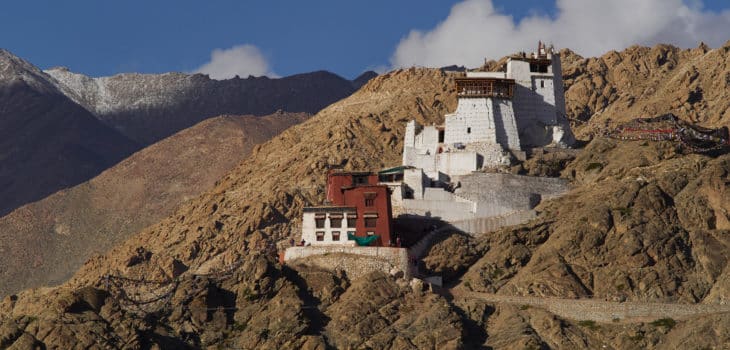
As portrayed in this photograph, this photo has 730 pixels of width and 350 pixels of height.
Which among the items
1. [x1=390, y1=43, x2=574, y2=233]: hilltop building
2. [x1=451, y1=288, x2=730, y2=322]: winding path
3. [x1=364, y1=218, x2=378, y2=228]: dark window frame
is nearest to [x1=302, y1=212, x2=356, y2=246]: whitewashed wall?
[x1=364, y1=218, x2=378, y2=228]: dark window frame

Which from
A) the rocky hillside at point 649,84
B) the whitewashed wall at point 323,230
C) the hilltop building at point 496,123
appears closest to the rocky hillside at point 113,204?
the rocky hillside at point 649,84

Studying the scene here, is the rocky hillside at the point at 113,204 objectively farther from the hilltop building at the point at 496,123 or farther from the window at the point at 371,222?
the window at the point at 371,222

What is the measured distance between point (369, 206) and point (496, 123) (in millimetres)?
17461

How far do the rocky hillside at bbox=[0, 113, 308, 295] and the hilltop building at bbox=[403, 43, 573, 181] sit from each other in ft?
166

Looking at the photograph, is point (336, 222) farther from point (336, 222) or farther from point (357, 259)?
point (357, 259)

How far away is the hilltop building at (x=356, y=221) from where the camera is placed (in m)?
106

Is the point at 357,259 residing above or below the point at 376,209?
below

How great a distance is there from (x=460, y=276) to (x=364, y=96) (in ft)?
172

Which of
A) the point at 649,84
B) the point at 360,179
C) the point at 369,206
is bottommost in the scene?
the point at 369,206

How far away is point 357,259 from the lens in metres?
104

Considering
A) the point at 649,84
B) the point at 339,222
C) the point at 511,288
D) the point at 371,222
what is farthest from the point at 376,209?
the point at 649,84

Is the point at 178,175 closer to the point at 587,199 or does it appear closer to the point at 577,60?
the point at 577,60

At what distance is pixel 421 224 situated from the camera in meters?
111

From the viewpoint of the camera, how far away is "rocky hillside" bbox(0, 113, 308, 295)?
161 meters
